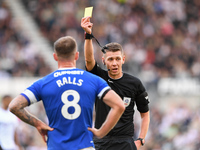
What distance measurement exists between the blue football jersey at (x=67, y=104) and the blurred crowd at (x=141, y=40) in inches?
433

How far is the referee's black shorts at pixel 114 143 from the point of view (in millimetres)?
6242

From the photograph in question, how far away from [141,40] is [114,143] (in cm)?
1499

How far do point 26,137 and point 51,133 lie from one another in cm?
1114

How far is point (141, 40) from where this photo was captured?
68.6 feet

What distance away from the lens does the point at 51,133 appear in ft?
15.9

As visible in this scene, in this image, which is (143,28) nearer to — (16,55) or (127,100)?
(16,55)

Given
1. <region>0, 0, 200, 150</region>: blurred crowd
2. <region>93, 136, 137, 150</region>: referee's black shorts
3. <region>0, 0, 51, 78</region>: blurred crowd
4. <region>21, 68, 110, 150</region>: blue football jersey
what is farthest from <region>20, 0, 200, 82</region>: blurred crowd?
<region>21, 68, 110, 150</region>: blue football jersey

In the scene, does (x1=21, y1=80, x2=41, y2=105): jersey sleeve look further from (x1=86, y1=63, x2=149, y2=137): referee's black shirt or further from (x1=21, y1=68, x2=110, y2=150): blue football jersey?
(x1=86, y1=63, x2=149, y2=137): referee's black shirt

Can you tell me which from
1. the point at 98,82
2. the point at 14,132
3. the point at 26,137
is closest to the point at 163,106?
the point at 26,137

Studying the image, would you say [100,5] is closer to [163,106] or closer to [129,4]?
[129,4]

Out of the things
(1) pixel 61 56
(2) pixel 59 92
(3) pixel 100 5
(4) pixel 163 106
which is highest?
(3) pixel 100 5

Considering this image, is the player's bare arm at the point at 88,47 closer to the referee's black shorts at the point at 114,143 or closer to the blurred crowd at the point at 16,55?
the referee's black shorts at the point at 114,143

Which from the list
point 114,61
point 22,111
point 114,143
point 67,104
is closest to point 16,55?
point 114,61

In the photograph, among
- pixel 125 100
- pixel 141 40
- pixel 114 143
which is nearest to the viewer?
pixel 114 143
